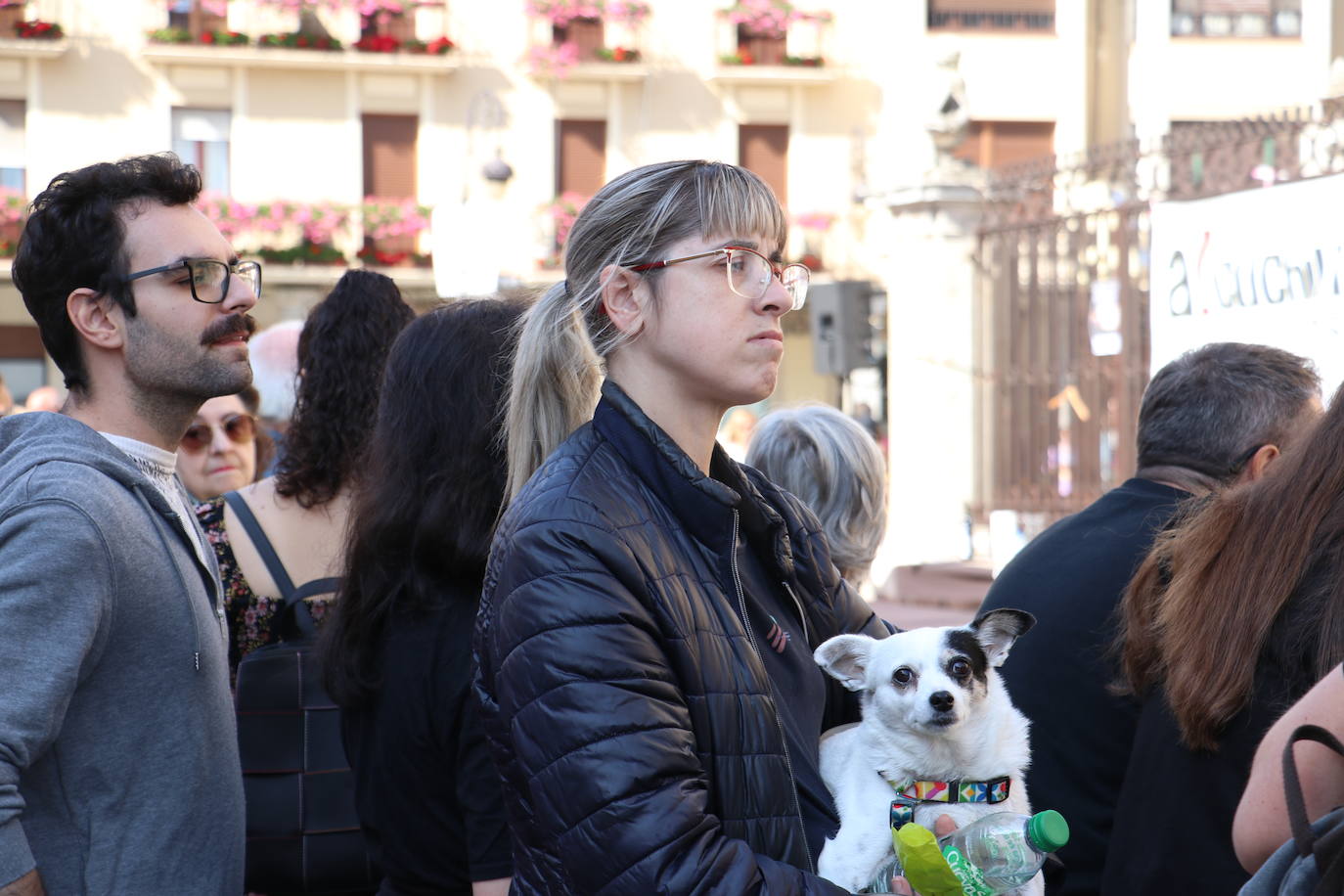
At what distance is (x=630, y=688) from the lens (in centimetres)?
196

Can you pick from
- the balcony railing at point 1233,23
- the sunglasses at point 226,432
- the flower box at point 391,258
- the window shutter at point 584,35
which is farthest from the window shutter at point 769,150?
the sunglasses at point 226,432

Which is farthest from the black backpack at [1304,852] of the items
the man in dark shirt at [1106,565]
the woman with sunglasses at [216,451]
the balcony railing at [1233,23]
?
the balcony railing at [1233,23]

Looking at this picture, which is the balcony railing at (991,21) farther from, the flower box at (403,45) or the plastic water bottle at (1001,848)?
the plastic water bottle at (1001,848)

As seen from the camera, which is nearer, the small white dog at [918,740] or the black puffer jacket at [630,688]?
the black puffer jacket at [630,688]

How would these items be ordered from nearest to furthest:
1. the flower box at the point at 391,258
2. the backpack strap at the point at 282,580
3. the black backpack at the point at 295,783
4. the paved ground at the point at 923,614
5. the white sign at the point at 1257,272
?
the black backpack at the point at 295,783, the backpack strap at the point at 282,580, the white sign at the point at 1257,272, the paved ground at the point at 923,614, the flower box at the point at 391,258

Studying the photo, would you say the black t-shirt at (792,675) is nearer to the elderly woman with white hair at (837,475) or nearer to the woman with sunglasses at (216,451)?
the elderly woman with white hair at (837,475)

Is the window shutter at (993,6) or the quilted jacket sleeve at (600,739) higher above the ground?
the window shutter at (993,6)

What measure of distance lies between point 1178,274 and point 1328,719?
4795 millimetres

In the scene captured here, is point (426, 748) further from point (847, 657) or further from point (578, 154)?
point (578, 154)

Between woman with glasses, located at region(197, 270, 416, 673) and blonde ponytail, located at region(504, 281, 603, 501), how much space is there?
3.76 ft

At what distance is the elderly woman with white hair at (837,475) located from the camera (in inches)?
163

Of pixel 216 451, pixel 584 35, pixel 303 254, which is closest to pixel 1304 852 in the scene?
pixel 216 451

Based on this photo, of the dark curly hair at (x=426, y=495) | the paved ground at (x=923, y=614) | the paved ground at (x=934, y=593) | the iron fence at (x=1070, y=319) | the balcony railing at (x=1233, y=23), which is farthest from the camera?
the balcony railing at (x=1233, y=23)

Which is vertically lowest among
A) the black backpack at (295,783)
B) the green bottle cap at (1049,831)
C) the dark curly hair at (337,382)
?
the black backpack at (295,783)
